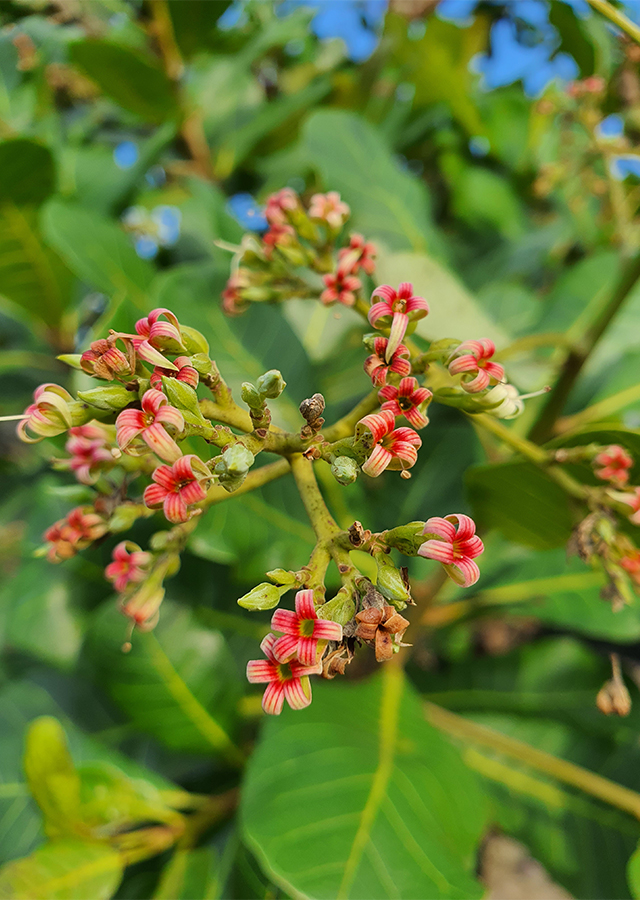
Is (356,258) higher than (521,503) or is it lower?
higher

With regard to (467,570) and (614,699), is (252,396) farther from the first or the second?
(614,699)

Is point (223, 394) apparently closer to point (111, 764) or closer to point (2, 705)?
point (111, 764)

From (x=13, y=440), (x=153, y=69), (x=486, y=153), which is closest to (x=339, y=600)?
(x=153, y=69)

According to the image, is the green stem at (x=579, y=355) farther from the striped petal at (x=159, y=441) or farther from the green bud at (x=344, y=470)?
the striped petal at (x=159, y=441)

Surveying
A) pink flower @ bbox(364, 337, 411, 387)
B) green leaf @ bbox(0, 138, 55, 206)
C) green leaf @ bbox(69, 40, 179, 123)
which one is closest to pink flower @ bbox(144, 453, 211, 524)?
pink flower @ bbox(364, 337, 411, 387)

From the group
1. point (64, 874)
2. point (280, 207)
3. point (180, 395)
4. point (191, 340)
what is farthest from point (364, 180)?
point (64, 874)

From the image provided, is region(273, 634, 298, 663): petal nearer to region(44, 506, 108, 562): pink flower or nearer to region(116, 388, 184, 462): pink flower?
region(116, 388, 184, 462): pink flower
